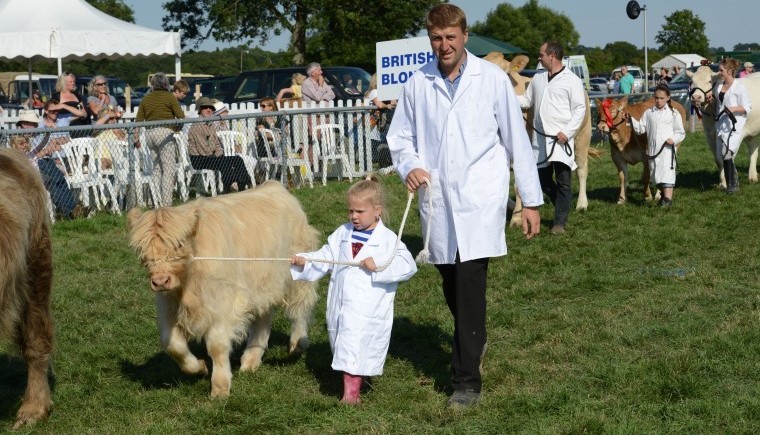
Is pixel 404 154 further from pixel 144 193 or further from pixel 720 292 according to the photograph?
pixel 144 193

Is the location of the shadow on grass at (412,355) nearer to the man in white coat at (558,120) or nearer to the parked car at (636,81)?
the man in white coat at (558,120)

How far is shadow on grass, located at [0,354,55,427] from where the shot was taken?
242 inches

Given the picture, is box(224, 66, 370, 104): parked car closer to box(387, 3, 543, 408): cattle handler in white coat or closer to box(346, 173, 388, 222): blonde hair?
box(346, 173, 388, 222): blonde hair

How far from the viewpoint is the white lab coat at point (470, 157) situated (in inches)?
218

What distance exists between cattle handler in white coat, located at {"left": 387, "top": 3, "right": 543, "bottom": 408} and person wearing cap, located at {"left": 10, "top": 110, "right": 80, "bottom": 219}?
845 centimetres

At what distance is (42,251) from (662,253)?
6557 millimetres

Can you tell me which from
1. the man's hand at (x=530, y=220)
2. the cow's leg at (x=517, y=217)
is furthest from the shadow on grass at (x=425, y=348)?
the cow's leg at (x=517, y=217)

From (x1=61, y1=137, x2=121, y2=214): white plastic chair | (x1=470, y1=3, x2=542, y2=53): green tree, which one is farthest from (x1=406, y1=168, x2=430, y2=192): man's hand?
(x1=470, y1=3, x2=542, y2=53): green tree

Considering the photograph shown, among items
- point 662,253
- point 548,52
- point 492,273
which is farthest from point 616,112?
point 492,273

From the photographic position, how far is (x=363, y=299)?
18.7ft

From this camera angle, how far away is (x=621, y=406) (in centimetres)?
557

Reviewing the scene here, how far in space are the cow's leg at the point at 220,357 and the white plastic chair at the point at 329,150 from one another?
1068 cm

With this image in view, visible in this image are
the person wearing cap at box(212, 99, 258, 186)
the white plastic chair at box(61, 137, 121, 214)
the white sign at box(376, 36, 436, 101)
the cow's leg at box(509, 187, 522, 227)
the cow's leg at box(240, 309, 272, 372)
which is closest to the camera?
the cow's leg at box(240, 309, 272, 372)

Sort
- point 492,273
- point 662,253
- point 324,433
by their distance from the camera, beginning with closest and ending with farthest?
point 324,433 → point 492,273 → point 662,253
